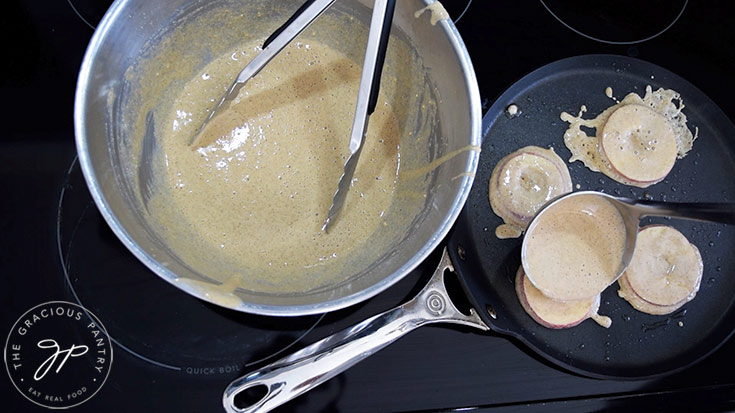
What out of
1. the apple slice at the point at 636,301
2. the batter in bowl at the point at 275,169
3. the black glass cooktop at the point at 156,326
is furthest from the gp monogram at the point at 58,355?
the apple slice at the point at 636,301

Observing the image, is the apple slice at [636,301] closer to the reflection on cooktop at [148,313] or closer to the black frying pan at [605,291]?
the black frying pan at [605,291]

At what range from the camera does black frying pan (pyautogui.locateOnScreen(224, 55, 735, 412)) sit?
927 millimetres

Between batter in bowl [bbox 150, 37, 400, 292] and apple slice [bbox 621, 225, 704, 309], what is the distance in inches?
18.0

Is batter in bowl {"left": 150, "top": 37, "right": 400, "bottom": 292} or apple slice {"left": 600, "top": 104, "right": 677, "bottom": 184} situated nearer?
batter in bowl {"left": 150, "top": 37, "right": 400, "bottom": 292}

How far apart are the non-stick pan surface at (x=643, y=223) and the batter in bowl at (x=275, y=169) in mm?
194

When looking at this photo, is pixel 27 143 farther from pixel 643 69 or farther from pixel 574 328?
pixel 643 69

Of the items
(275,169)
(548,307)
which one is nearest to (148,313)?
(275,169)

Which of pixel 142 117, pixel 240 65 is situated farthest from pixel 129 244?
pixel 240 65

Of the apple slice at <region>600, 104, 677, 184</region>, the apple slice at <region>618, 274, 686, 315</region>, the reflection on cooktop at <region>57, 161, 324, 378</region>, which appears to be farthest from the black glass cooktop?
the apple slice at <region>600, 104, 677, 184</region>

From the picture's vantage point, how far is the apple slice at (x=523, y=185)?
104 centimetres

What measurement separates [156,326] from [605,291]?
28.4 inches

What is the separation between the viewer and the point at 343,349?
34.1 inches

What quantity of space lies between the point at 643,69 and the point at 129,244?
0.91 metres

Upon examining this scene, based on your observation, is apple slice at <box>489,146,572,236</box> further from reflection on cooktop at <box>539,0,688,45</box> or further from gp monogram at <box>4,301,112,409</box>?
gp monogram at <box>4,301,112,409</box>
